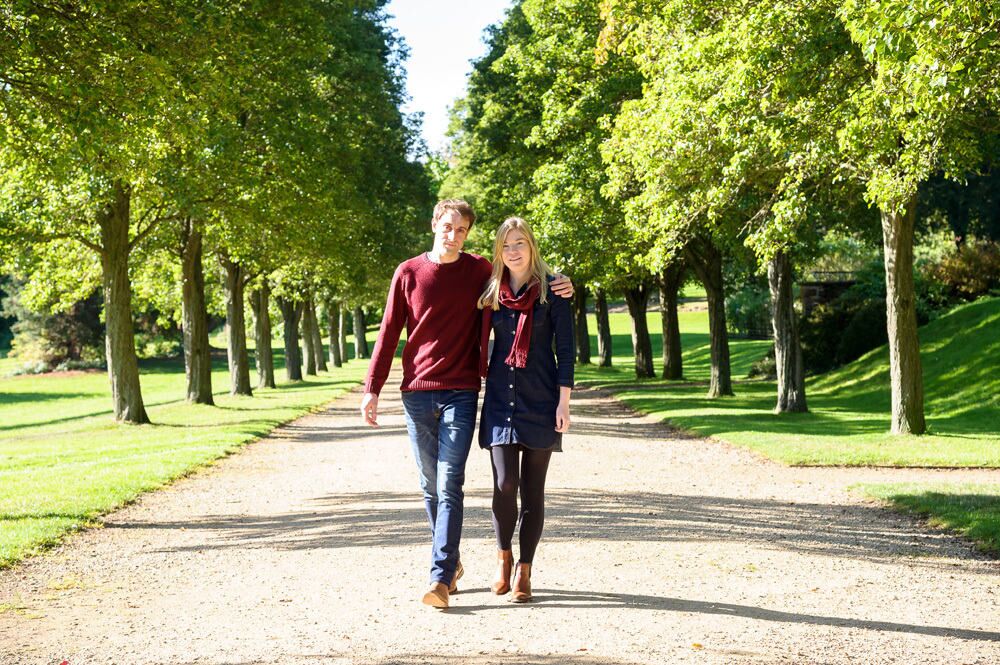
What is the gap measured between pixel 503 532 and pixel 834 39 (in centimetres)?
916

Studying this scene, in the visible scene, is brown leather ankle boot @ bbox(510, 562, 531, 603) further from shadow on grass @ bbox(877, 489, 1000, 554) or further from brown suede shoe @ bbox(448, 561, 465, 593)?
shadow on grass @ bbox(877, 489, 1000, 554)

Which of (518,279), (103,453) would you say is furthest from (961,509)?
(103,453)

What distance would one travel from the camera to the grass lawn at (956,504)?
8670 mm

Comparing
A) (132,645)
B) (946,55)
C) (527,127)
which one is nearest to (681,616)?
(132,645)

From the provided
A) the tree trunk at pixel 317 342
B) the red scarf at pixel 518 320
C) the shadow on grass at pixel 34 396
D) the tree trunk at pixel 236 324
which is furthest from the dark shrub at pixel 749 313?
the red scarf at pixel 518 320

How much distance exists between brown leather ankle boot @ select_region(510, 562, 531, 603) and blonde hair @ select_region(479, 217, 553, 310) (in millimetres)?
1484

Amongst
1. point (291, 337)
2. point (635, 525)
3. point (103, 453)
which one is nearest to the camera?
point (635, 525)

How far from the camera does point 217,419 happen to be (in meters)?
23.1

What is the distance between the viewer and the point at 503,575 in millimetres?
6598

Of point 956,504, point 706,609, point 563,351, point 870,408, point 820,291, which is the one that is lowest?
point 870,408

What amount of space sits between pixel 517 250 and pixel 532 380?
74 cm

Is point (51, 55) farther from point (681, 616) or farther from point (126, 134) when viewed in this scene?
point (681, 616)

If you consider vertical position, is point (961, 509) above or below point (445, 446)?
below

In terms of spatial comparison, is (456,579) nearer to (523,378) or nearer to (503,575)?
(503,575)
